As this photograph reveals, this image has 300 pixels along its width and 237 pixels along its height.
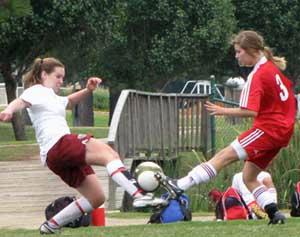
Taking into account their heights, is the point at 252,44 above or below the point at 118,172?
above

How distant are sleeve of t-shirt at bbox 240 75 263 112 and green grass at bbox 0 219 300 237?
1042 mm

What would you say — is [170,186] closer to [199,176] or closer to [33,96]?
[199,176]

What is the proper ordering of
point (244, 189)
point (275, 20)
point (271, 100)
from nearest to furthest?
point (271, 100)
point (244, 189)
point (275, 20)

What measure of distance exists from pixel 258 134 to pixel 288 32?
34621 mm

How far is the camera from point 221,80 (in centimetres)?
5156

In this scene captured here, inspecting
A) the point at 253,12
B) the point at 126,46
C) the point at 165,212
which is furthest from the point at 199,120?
the point at 253,12

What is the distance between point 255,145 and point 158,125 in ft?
33.1

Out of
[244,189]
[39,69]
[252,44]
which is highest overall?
[252,44]

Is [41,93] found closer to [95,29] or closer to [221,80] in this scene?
[95,29]

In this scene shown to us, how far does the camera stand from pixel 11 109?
821 centimetres

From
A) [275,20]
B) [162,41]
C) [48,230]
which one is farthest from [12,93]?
[48,230]

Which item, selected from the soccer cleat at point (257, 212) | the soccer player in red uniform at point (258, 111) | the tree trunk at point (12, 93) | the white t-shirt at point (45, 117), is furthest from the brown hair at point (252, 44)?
the tree trunk at point (12, 93)

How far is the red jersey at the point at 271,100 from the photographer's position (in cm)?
839

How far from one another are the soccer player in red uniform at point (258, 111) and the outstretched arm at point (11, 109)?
142cm
